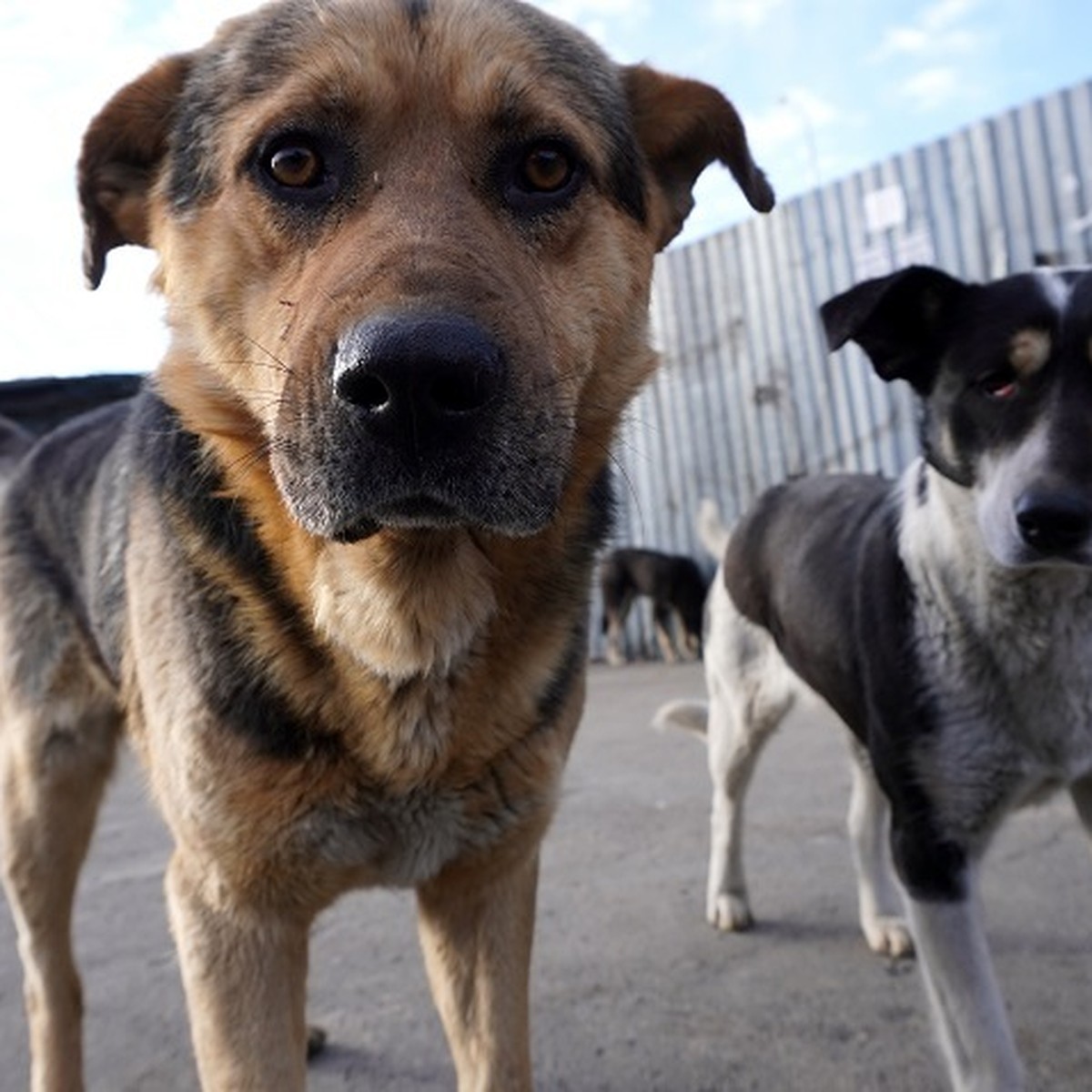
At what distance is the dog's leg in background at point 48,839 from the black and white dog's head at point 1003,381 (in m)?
2.01

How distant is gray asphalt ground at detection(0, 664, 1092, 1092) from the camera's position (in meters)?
2.60

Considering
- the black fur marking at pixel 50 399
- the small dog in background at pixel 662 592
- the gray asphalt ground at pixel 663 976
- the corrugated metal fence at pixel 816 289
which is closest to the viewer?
the gray asphalt ground at pixel 663 976

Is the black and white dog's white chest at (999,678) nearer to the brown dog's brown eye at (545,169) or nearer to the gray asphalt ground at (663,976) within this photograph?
the gray asphalt ground at (663,976)

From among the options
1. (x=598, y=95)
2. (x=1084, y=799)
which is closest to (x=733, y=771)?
(x=1084, y=799)

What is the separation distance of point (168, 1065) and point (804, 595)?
1.97 metres

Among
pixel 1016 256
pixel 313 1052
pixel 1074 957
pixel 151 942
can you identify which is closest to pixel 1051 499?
pixel 1074 957

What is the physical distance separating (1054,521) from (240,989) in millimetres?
1760

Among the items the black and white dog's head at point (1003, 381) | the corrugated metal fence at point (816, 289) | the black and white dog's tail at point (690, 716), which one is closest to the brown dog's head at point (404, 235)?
the black and white dog's head at point (1003, 381)

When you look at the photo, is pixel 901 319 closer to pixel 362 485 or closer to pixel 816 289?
pixel 362 485

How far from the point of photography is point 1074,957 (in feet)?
9.80

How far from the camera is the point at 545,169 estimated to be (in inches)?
77.4

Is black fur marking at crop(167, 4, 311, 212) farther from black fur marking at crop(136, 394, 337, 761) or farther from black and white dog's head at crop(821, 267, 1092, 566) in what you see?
black and white dog's head at crop(821, 267, 1092, 566)

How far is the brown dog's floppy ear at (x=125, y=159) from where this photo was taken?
2152mm

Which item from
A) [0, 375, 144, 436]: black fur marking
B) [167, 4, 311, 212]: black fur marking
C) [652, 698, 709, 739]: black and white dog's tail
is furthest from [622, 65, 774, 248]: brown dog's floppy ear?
[0, 375, 144, 436]: black fur marking
